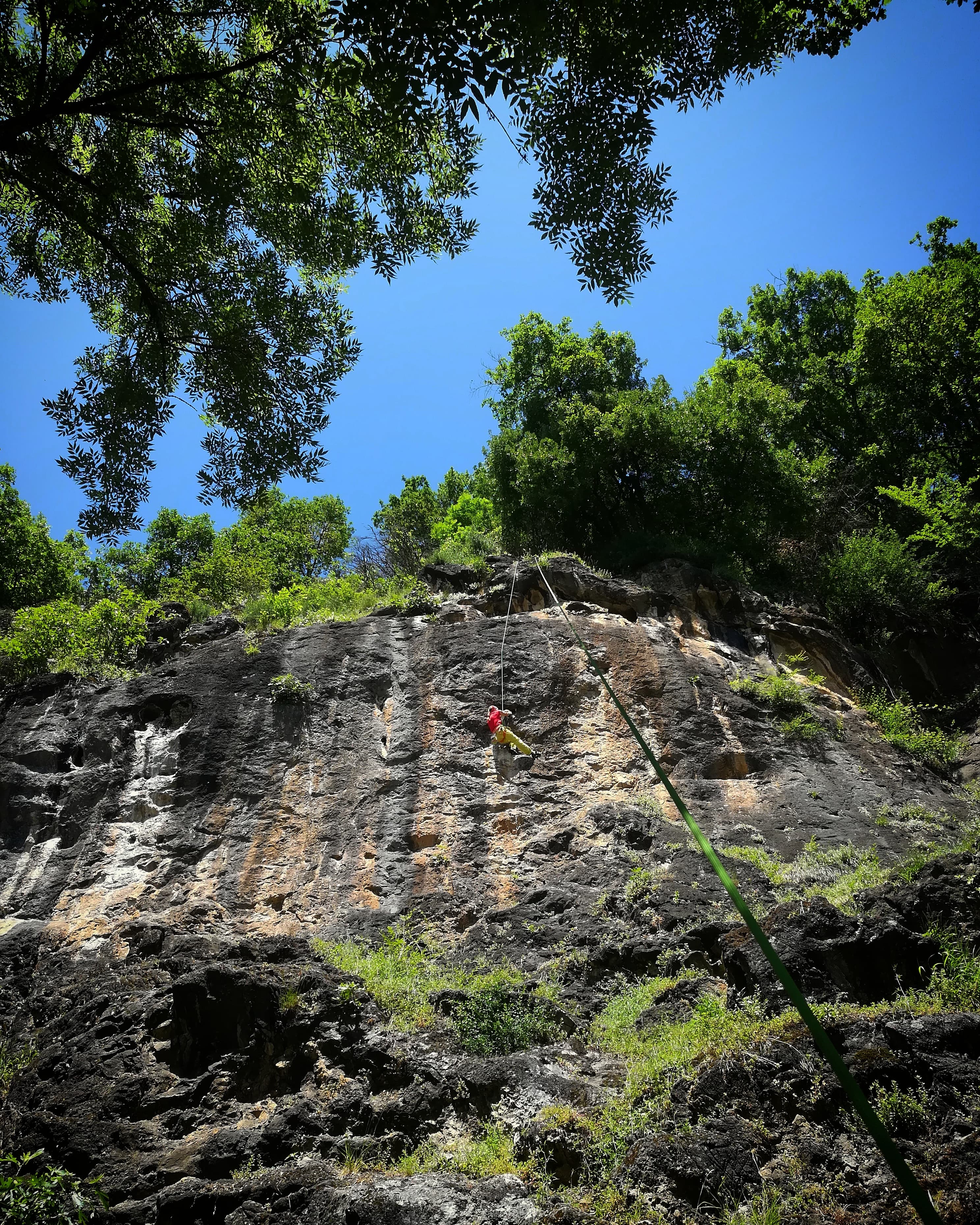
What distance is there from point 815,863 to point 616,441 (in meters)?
11.0

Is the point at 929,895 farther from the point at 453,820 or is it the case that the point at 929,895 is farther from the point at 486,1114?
the point at 453,820

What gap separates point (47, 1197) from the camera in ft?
17.7

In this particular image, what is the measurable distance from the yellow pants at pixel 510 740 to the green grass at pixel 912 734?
5.81 metres

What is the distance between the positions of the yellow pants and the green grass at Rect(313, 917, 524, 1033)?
2797 millimetres

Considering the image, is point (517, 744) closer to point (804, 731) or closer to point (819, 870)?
point (819, 870)

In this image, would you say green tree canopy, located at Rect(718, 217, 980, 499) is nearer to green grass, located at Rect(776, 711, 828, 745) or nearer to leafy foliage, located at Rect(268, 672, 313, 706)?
green grass, located at Rect(776, 711, 828, 745)

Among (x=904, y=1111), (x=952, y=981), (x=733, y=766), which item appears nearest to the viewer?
(x=904, y=1111)

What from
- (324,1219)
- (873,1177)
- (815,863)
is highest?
(815,863)

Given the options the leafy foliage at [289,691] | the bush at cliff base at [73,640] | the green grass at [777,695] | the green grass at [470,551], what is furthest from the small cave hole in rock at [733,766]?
the bush at cliff base at [73,640]

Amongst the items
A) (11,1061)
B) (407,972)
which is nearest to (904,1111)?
(407,972)

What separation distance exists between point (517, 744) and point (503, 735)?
0.83 ft

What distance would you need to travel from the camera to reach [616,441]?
1814cm

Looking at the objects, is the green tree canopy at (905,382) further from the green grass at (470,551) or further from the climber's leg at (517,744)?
the climber's leg at (517,744)

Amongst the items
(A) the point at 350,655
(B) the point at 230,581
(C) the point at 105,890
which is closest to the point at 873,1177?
(C) the point at 105,890
